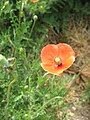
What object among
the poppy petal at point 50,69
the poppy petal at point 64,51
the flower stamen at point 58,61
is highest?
the poppy petal at point 64,51

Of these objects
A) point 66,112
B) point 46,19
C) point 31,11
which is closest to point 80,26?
point 46,19

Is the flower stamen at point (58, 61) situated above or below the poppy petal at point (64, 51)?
below

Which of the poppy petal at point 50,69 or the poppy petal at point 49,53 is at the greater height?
the poppy petal at point 49,53

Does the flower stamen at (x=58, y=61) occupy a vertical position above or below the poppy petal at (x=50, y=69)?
above

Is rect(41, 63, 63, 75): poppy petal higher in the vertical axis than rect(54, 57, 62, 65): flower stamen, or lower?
lower

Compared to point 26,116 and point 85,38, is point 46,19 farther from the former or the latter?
point 26,116

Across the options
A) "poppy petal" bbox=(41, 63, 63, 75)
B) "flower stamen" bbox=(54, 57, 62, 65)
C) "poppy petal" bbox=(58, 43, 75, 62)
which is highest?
"poppy petal" bbox=(58, 43, 75, 62)

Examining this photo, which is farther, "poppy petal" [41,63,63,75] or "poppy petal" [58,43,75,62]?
"poppy petal" [58,43,75,62]

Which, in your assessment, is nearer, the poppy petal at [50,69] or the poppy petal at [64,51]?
the poppy petal at [50,69]
